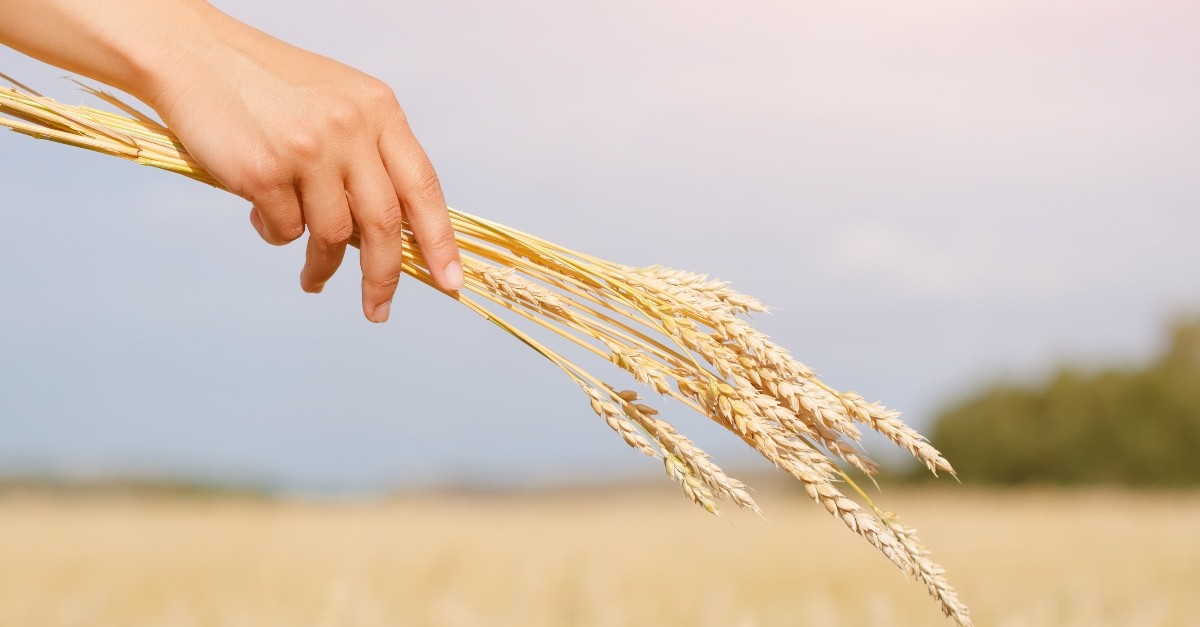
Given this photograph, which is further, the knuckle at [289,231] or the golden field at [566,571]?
the golden field at [566,571]

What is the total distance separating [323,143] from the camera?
1268 mm

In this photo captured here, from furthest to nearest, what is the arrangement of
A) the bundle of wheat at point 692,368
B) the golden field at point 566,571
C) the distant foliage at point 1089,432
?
the distant foliage at point 1089,432
the golden field at point 566,571
the bundle of wheat at point 692,368

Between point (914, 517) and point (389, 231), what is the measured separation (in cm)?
551

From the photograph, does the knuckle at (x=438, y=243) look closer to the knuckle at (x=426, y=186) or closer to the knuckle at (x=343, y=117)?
the knuckle at (x=426, y=186)

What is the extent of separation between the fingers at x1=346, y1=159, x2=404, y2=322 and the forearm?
30cm

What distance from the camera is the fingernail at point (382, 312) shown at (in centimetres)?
140

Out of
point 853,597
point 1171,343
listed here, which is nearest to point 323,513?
point 853,597

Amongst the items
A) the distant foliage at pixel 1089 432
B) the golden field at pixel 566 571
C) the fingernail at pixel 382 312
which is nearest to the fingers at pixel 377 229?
the fingernail at pixel 382 312

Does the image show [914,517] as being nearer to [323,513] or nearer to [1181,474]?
[323,513]

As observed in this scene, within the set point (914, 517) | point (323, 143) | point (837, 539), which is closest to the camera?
point (323, 143)

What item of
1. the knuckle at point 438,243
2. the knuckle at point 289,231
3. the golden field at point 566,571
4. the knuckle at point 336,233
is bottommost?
the golden field at point 566,571

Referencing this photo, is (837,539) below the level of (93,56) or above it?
below

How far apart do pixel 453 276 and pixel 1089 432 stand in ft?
40.1

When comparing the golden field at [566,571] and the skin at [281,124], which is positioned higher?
the skin at [281,124]
